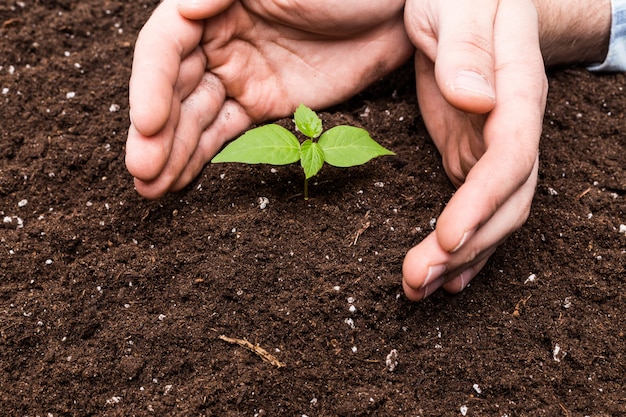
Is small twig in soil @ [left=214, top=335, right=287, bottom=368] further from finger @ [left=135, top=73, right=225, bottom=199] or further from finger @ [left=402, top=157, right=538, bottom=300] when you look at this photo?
finger @ [left=135, top=73, right=225, bottom=199]

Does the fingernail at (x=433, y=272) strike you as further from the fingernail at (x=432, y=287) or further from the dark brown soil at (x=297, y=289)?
the dark brown soil at (x=297, y=289)

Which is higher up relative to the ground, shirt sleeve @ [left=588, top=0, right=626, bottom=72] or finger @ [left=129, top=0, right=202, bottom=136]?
finger @ [left=129, top=0, right=202, bottom=136]

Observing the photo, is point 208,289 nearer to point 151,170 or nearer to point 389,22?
point 151,170

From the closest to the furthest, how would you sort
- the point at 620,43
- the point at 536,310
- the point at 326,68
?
the point at 536,310, the point at 326,68, the point at 620,43

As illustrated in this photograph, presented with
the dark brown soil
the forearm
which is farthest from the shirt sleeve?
the dark brown soil

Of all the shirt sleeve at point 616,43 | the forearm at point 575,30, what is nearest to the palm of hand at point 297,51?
the forearm at point 575,30

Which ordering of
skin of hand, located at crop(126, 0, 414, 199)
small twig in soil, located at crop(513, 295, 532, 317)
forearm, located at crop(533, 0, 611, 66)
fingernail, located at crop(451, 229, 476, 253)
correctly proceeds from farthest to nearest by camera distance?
forearm, located at crop(533, 0, 611, 66) < skin of hand, located at crop(126, 0, 414, 199) < small twig in soil, located at crop(513, 295, 532, 317) < fingernail, located at crop(451, 229, 476, 253)

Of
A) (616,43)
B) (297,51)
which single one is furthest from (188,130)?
(616,43)

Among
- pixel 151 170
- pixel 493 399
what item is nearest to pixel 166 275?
pixel 151 170
